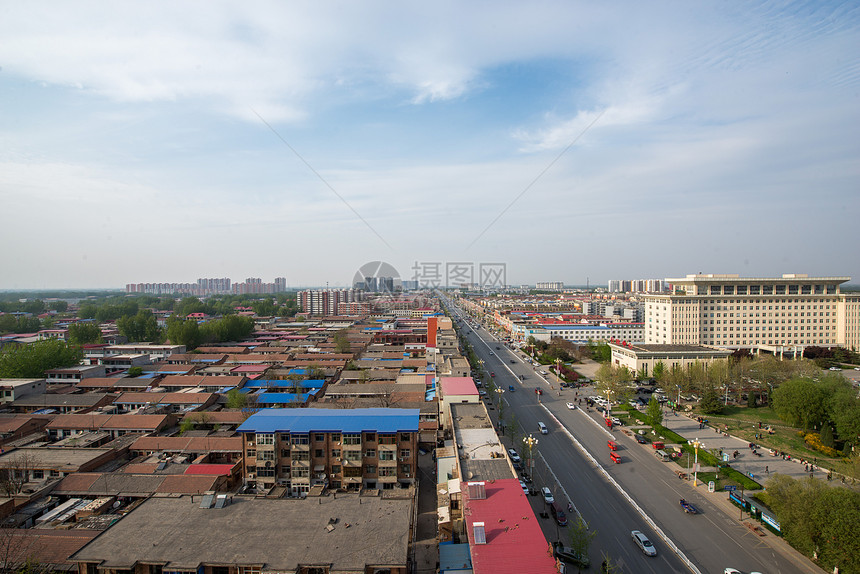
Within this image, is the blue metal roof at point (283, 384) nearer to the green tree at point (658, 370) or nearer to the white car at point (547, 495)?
the white car at point (547, 495)

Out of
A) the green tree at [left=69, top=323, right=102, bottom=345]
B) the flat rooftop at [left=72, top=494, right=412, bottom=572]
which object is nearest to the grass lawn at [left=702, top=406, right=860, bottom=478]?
the flat rooftop at [left=72, top=494, right=412, bottom=572]

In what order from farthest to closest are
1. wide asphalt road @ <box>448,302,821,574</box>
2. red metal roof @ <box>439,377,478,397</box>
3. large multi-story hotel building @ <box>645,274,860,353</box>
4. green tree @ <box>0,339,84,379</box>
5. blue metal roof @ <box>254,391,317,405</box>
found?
large multi-story hotel building @ <box>645,274,860,353</box> < green tree @ <box>0,339,84,379</box> < blue metal roof @ <box>254,391,317,405</box> < red metal roof @ <box>439,377,478,397</box> < wide asphalt road @ <box>448,302,821,574</box>

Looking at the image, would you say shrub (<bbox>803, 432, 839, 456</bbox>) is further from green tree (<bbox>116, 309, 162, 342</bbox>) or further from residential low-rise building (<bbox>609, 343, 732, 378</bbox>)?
green tree (<bbox>116, 309, 162, 342</bbox>)

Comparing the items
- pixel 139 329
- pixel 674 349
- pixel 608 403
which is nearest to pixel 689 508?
pixel 608 403

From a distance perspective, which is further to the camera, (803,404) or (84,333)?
(84,333)

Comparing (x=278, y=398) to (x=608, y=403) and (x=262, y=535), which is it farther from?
(x=608, y=403)

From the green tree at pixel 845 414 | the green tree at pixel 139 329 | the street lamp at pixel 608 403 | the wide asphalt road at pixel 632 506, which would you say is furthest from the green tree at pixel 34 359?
the green tree at pixel 845 414
